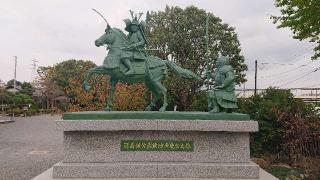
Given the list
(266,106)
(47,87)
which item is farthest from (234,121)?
(47,87)

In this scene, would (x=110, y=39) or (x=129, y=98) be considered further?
(x=129, y=98)

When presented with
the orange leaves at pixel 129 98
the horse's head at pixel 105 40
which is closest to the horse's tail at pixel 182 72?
the horse's head at pixel 105 40

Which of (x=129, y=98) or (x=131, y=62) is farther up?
(x=131, y=62)

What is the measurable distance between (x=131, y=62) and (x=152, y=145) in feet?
6.16

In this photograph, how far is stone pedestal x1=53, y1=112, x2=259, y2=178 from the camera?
8.08 m

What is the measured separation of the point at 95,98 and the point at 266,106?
10.4m

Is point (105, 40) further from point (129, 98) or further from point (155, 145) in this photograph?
point (129, 98)

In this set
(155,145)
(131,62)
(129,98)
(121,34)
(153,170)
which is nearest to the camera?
(153,170)

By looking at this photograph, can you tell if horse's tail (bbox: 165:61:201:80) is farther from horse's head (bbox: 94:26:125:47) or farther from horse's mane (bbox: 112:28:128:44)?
horse's head (bbox: 94:26:125:47)

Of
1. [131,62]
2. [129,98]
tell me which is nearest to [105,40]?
[131,62]

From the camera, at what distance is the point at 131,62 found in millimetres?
8992

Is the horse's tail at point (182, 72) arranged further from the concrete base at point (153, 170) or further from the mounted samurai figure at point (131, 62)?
the concrete base at point (153, 170)

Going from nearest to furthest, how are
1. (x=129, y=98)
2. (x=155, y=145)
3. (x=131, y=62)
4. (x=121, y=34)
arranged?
1. (x=155, y=145)
2. (x=131, y=62)
3. (x=121, y=34)
4. (x=129, y=98)

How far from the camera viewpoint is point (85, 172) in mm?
8031
